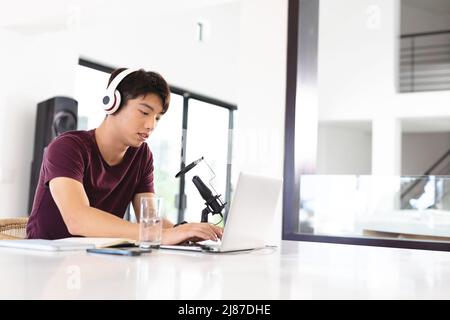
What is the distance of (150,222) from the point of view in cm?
153

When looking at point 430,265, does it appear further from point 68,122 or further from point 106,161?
point 68,122

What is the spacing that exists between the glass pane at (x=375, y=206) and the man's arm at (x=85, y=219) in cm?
176

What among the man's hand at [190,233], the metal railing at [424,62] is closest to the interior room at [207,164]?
the man's hand at [190,233]

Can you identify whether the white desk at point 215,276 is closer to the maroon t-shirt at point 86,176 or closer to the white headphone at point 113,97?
the maroon t-shirt at point 86,176

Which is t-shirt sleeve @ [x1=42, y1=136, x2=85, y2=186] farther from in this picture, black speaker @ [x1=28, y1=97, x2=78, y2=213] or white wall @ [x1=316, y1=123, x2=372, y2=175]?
white wall @ [x1=316, y1=123, x2=372, y2=175]

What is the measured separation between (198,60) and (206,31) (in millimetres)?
475

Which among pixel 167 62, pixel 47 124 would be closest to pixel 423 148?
pixel 167 62

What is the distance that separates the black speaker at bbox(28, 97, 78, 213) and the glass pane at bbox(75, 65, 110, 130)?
0.75 meters

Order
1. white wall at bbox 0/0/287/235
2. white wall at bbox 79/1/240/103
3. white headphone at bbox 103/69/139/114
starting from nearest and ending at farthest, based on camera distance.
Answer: white headphone at bbox 103/69/139/114
white wall at bbox 0/0/287/235
white wall at bbox 79/1/240/103

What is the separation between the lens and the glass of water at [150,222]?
1516 mm

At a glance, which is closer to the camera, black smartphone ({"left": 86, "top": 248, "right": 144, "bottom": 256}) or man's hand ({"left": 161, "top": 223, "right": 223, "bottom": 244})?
black smartphone ({"left": 86, "top": 248, "right": 144, "bottom": 256})

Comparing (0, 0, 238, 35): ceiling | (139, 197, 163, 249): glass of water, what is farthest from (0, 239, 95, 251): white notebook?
(0, 0, 238, 35): ceiling

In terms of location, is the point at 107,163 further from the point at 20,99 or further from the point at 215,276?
the point at 20,99

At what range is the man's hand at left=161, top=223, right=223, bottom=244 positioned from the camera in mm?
1579
